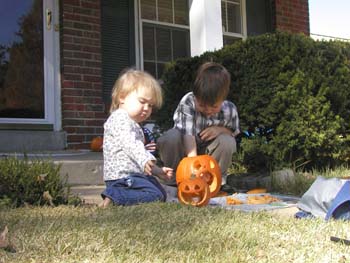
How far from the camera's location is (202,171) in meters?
3.55

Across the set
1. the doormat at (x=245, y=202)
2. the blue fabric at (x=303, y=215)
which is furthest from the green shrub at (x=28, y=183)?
the blue fabric at (x=303, y=215)

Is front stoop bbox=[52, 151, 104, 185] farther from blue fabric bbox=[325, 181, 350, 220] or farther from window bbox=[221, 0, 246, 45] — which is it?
window bbox=[221, 0, 246, 45]

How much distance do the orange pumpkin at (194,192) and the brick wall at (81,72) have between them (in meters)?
3.31

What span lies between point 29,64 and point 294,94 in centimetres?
335

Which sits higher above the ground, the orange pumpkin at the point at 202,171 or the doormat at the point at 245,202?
the orange pumpkin at the point at 202,171

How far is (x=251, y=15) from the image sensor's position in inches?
349

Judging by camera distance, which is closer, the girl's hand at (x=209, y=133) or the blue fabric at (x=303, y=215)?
the blue fabric at (x=303, y=215)

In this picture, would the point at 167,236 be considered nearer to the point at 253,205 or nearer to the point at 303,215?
the point at 303,215

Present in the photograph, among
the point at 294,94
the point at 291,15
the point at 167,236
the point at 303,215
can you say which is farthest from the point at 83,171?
the point at 291,15

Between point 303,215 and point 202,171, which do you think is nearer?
point 303,215

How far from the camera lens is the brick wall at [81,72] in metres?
6.38

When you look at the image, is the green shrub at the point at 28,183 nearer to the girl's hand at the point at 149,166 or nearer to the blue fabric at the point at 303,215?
the girl's hand at the point at 149,166

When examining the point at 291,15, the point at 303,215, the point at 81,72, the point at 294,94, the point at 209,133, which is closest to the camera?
the point at 303,215

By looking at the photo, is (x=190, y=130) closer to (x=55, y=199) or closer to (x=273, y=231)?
(x=55, y=199)
